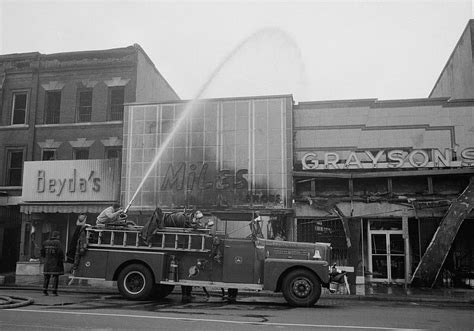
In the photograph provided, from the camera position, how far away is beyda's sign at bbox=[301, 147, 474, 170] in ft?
64.4

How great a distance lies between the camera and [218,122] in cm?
2166

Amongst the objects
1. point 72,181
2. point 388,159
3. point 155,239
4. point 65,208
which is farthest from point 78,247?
point 388,159

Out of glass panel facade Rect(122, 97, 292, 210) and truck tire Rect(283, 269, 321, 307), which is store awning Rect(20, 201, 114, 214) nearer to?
glass panel facade Rect(122, 97, 292, 210)

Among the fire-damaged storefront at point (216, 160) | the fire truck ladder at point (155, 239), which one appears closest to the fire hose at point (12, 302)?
the fire truck ladder at point (155, 239)

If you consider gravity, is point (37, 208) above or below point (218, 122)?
below

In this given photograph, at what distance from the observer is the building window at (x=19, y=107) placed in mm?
26016

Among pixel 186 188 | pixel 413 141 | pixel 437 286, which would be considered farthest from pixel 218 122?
pixel 437 286

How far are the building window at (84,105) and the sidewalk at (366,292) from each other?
927 cm

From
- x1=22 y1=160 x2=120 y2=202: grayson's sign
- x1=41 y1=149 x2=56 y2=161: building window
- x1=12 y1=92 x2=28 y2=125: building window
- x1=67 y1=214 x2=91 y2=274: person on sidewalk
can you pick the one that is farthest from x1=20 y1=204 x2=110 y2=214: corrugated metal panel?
x1=67 y1=214 x2=91 y2=274: person on sidewalk

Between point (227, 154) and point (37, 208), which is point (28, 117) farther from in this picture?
point (227, 154)

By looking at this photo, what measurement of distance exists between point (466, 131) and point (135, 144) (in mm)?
14107

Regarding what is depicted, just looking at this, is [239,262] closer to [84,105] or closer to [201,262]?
[201,262]

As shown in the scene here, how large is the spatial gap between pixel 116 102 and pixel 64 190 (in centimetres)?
532

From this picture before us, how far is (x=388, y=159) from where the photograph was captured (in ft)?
66.2
